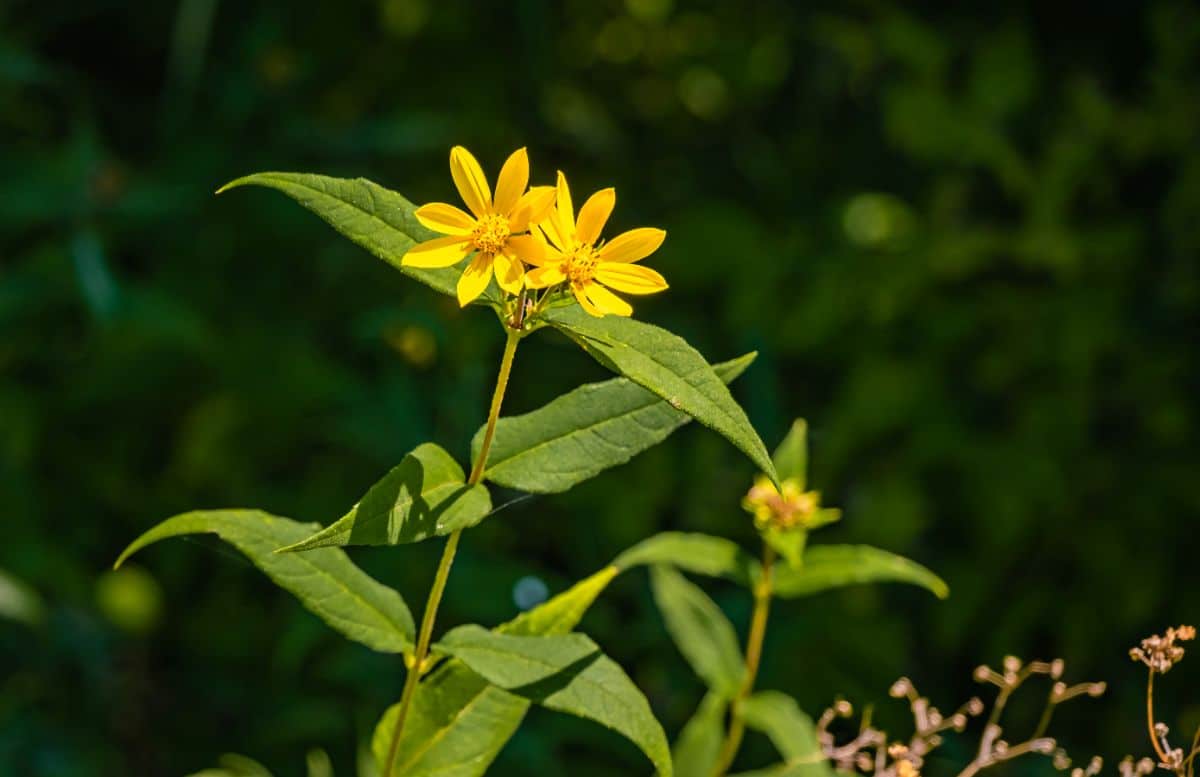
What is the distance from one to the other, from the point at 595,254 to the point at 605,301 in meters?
0.05

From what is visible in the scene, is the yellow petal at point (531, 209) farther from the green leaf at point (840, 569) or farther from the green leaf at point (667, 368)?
the green leaf at point (840, 569)

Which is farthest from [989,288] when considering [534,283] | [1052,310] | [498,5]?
[534,283]

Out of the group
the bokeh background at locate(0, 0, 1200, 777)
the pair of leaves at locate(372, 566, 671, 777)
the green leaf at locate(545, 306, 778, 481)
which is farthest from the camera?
the bokeh background at locate(0, 0, 1200, 777)

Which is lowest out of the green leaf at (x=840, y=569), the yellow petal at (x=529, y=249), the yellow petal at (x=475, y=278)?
the green leaf at (x=840, y=569)

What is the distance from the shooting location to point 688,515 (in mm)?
2447

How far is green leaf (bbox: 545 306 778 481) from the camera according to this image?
0.77 m

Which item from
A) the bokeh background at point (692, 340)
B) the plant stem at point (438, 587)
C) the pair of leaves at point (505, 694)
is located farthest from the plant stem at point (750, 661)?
the bokeh background at point (692, 340)

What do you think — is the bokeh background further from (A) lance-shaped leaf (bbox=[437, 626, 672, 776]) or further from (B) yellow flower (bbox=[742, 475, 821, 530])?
(A) lance-shaped leaf (bbox=[437, 626, 672, 776])

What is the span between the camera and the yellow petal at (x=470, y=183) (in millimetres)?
880

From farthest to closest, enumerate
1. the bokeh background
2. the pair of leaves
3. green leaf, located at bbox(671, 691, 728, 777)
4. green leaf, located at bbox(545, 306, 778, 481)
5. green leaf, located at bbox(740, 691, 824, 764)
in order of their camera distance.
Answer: the bokeh background
green leaf, located at bbox(671, 691, 728, 777)
green leaf, located at bbox(740, 691, 824, 764)
the pair of leaves
green leaf, located at bbox(545, 306, 778, 481)

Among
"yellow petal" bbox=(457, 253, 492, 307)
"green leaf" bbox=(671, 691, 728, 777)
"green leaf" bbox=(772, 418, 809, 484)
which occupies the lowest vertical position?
"green leaf" bbox=(671, 691, 728, 777)

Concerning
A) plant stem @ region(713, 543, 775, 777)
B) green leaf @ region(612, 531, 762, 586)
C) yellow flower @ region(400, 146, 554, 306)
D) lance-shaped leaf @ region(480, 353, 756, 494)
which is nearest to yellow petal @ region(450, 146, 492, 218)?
yellow flower @ region(400, 146, 554, 306)

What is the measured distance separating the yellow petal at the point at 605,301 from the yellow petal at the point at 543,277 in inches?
1.3

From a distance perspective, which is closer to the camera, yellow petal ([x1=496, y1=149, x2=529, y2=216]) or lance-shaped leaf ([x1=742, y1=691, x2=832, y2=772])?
yellow petal ([x1=496, y1=149, x2=529, y2=216])
